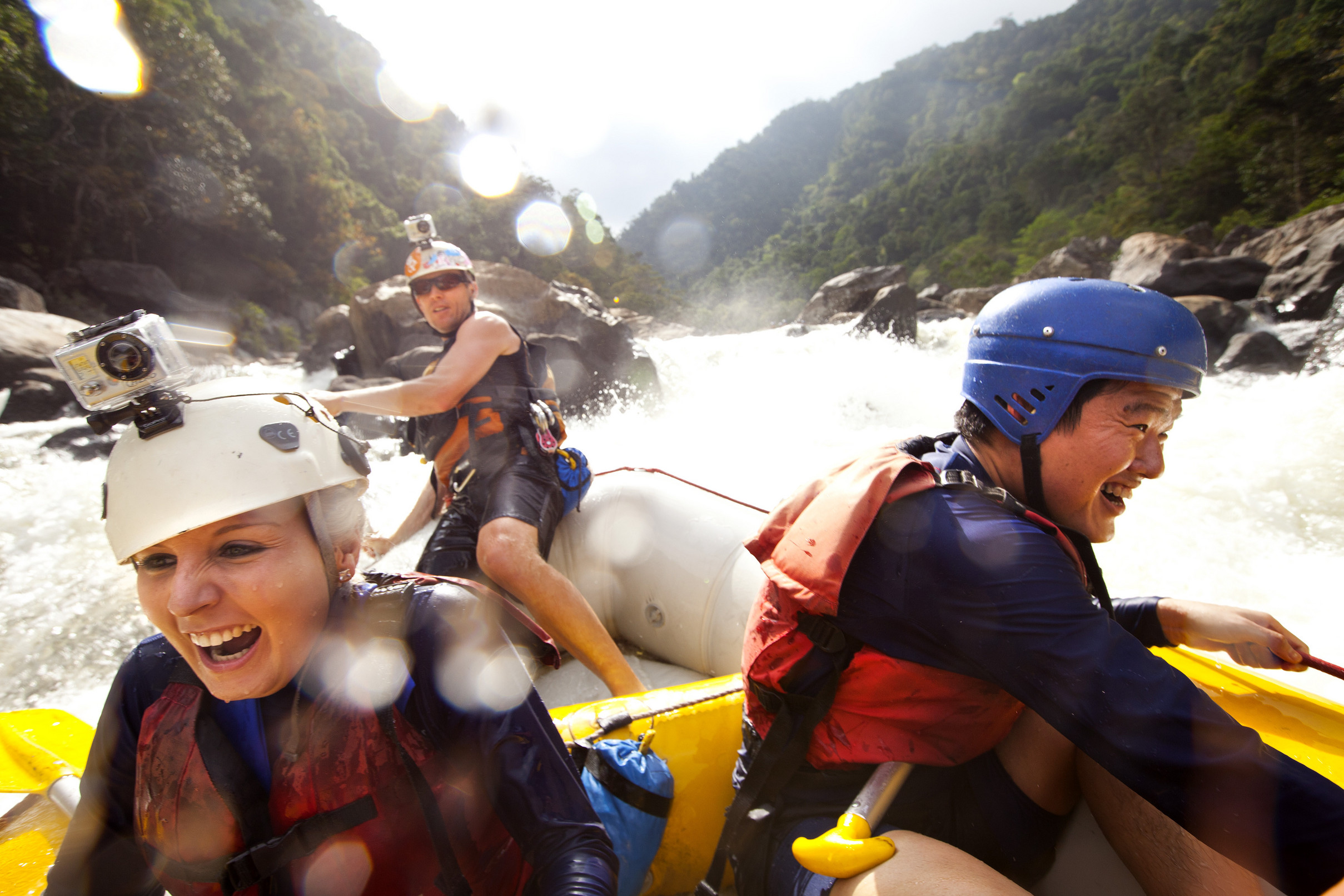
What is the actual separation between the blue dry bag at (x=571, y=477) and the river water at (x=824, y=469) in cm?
105

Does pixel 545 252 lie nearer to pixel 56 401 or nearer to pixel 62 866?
pixel 56 401

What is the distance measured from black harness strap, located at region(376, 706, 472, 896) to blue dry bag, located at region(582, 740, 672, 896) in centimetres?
44

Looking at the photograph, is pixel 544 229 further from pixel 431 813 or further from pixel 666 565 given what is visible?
pixel 431 813

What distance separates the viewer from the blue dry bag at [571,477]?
116 inches

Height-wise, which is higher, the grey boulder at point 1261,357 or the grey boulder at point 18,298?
the grey boulder at point 18,298

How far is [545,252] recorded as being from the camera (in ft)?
129

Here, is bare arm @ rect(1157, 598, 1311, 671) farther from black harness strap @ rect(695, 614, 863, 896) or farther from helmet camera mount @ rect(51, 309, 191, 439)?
helmet camera mount @ rect(51, 309, 191, 439)

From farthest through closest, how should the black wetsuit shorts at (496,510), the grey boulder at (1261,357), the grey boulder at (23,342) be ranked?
the grey boulder at (1261,357)
the grey boulder at (23,342)
the black wetsuit shorts at (496,510)

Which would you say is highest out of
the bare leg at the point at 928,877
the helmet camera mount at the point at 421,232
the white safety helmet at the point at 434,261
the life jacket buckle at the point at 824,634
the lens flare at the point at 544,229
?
the lens flare at the point at 544,229

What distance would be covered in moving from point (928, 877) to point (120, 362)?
1.70m

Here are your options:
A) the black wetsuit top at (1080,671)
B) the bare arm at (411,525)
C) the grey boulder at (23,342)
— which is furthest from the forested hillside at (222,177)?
the black wetsuit top at (1080,671)

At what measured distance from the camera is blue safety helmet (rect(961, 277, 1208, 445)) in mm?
1258

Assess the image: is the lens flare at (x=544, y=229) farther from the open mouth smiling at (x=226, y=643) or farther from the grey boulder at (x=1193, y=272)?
the open mouth smiling at (x=226, y=643)

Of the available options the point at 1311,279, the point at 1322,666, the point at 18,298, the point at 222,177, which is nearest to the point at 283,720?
the point at 1322,666
